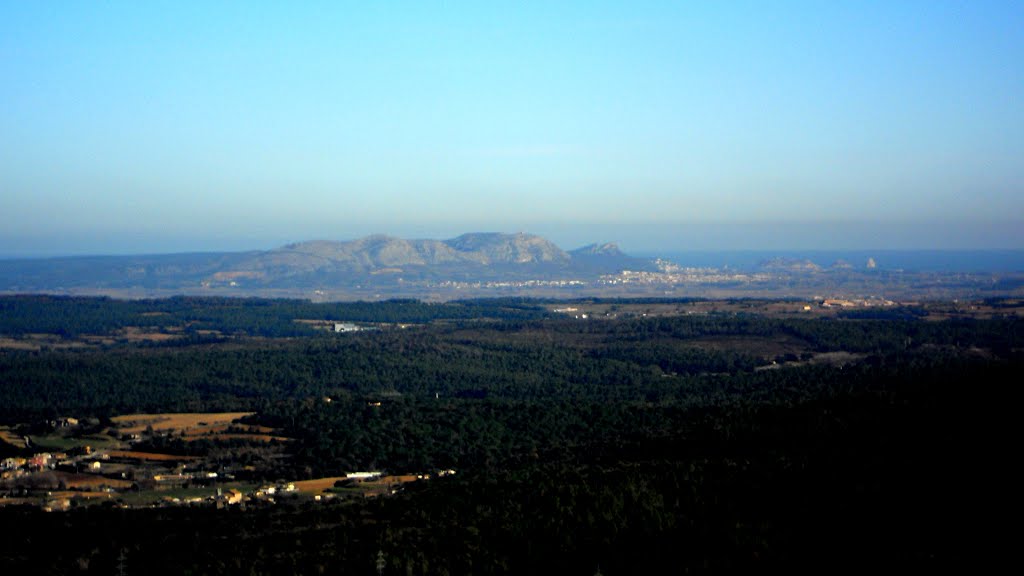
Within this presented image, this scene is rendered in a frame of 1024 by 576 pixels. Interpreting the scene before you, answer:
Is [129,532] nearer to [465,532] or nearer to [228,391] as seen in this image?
[465,532]

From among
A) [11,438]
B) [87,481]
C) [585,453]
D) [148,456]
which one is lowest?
[148,456]

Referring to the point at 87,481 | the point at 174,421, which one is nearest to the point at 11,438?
the point at 174,421

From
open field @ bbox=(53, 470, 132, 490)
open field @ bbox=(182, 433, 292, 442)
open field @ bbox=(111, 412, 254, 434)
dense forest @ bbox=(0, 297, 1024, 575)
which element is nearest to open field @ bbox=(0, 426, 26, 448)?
dense forest @ bbox=(0, 297, 1024, 575)

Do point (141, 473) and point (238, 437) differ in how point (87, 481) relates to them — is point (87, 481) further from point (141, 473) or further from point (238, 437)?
point (238, 437)

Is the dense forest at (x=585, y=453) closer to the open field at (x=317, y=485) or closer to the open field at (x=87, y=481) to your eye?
the open field at (x=317, y=485)

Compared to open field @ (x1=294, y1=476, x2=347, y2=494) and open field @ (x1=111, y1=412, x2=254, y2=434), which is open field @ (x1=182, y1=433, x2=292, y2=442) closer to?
open field @ (x1=111, y1=412, x2=254, y2=434)
